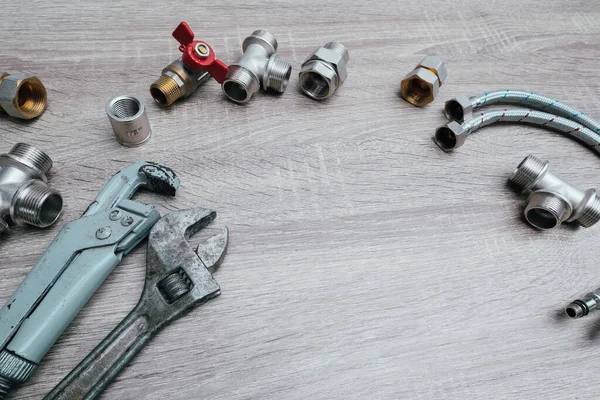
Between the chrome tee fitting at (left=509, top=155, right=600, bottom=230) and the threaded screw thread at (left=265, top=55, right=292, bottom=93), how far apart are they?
528 millimetres

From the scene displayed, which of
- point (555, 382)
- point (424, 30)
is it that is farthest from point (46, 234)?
point (424, 30)

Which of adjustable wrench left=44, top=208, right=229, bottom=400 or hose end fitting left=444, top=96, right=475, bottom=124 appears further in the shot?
hose end fitting left=444, top=96, right=475, bottom=124

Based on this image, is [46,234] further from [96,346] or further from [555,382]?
[555,382]

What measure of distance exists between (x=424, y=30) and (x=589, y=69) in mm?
445

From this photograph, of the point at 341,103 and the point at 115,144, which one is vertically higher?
the point at 341,103

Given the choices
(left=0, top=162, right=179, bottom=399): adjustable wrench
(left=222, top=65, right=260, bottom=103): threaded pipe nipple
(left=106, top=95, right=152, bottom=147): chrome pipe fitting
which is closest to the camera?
(left=0, top=162, right=179, bottom=399): adjustable wrench

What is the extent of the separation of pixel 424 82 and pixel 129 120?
644 mm

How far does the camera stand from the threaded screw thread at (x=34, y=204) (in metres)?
0.84

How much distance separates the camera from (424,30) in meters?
1.34

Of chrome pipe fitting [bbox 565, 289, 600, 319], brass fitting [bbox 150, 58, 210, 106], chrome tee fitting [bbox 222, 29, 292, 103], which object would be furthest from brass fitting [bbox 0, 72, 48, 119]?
chrome pipe fitting [bbox 565, 289, 600, 319]

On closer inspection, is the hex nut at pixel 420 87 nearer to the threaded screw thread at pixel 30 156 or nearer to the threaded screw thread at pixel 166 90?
the threaded screw thread at pixel 166 90

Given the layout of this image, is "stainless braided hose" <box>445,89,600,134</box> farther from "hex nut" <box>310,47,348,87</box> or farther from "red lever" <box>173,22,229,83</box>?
"red lever" <box>173,22,229,83</box>

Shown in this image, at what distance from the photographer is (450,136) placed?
1.07m

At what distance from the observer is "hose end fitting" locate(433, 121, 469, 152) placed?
3.41 ft
